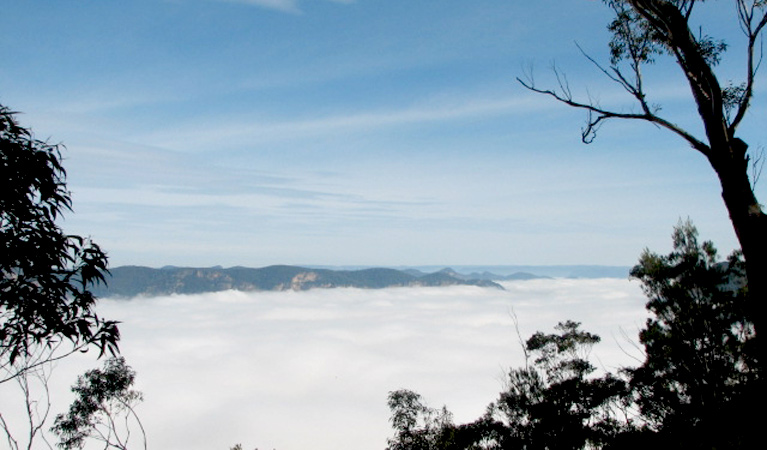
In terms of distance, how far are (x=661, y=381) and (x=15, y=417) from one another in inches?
8680

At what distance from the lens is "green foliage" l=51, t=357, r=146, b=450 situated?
2123 cm

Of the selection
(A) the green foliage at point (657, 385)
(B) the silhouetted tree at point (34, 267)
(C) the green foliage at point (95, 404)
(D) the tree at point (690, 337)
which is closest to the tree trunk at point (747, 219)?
(B) the silhouetted tree at point (34, 267)

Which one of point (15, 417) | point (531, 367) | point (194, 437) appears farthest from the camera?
point (194, 437)

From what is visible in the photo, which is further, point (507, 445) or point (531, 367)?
point (531, 367)

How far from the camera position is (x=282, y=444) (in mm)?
169625

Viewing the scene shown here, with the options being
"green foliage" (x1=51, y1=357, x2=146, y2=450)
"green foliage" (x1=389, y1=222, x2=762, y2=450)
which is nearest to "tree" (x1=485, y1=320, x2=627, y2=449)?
"green foliage" (x1=389, y1=222, x2=762, y2=450)

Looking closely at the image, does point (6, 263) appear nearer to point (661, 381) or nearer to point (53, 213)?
point (53, 213)

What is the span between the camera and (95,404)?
2197 centimetres

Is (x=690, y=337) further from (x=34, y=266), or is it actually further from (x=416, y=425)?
(x=34, y=266)

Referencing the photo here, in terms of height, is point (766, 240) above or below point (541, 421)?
above

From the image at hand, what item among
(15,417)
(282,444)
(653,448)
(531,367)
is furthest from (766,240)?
(15,417)

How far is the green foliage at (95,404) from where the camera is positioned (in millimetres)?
21234

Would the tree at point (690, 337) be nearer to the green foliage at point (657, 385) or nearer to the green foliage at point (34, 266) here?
the green foliage at point (657, 385)

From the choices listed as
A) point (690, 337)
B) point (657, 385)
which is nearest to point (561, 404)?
point (657, 385)
